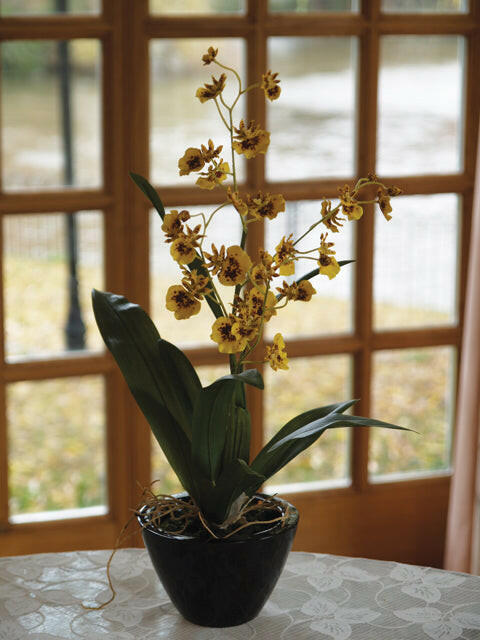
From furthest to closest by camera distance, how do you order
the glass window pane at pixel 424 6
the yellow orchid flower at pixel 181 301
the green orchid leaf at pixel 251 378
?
the glass window pane at pixel 424 6
the yellow orchid flower at pixel 181 301
the green orchid leaf at pixel 251 378

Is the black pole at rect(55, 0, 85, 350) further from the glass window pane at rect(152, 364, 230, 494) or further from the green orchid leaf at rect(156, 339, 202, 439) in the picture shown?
the green orchid leaf at rect(156, 339, 202, 439)

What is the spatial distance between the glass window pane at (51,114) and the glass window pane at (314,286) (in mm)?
457

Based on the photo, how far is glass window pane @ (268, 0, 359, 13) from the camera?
208 cm

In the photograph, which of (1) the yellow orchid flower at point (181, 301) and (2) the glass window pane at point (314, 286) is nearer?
(1) the yellow orchid flower at point (181, 301)

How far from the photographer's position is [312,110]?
85.2 inches

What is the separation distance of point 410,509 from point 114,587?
3.93 ft

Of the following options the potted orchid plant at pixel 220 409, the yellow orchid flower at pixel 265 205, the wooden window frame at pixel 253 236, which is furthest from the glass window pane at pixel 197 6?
the yellow orchid flower at pixel 265 205

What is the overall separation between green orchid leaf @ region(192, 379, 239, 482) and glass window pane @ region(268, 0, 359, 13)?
1198mm

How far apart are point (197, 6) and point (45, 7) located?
33cm

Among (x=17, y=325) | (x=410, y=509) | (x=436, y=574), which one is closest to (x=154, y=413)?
(x=436, y=574)

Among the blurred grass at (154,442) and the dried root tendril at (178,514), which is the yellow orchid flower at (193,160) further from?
the blurred grass at (154,442)

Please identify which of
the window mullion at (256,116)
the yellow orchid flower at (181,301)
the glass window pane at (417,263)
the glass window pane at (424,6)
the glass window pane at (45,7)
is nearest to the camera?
the yellow orchid flower at (181,301)

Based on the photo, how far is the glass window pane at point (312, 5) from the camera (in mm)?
2078

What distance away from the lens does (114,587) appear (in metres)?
1.33
